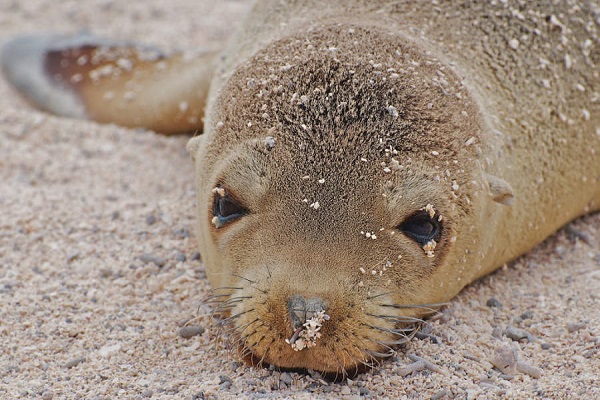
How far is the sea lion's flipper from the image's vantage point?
5414 mm

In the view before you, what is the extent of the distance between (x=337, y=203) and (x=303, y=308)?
16.0 inches

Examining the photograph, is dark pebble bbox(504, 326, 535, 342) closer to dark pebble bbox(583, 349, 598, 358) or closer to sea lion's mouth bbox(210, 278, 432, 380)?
dark pebble bbox(583, 349, 598, 358)

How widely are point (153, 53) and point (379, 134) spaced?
3.52 m

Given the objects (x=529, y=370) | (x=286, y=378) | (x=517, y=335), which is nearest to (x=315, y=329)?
(x=286, y=378)

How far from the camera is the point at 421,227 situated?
10.1 feet

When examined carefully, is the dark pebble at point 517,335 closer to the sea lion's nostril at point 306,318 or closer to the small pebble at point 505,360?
the small pebble at point 505,360

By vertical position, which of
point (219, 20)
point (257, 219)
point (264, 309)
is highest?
point (257, 219)

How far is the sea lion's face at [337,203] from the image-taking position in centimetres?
287

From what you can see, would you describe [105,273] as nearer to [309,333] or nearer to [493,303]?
[309,333]

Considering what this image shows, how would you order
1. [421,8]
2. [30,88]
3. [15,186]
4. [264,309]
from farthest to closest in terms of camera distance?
[30,88] < [15,186] < [421,8] < [264,309]

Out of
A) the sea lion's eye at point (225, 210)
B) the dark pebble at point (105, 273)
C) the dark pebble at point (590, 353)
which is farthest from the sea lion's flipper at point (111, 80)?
the dark pebble at point (590, 353)

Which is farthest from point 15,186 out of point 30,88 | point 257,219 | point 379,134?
point 379,134

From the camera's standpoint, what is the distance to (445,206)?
3.10 m

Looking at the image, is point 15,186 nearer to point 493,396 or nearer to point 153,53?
point 153,53
